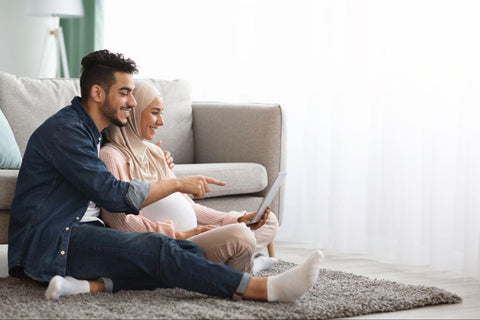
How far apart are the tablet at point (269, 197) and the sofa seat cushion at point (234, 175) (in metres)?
0.65

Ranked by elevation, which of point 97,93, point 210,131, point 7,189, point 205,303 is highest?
point 97,93

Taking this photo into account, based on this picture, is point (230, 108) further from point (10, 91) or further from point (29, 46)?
point (29, 46)

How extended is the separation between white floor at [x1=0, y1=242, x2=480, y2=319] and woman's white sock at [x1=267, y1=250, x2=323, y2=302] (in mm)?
202

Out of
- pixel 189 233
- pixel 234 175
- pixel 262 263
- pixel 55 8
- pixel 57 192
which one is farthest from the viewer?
pixel 55 8

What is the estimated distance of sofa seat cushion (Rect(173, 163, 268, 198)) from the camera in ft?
10.4

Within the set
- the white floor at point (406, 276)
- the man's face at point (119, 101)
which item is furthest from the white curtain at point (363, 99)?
the man's face at point (119, 101)

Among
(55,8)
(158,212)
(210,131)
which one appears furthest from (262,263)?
(55,8)

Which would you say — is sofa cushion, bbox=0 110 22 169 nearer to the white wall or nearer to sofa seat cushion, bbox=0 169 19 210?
sofa seat cushion, bbox=0 169 19 210

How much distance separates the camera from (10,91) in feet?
10.7

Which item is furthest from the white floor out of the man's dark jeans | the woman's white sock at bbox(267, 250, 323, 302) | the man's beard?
the man's beard

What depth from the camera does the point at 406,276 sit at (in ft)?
9.78

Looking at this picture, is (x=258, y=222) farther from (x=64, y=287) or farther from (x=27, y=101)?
(x=27, y=101)

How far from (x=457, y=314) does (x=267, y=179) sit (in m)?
1.29

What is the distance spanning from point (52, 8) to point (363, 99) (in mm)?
2249
